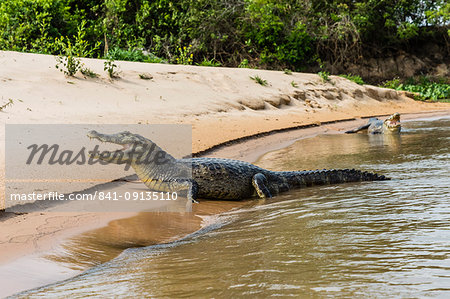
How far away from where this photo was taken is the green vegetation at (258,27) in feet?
71.2

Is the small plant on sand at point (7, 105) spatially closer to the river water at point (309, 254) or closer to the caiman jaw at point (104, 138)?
the caiman jaw at point (104, 138)

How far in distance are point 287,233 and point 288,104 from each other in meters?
12.0

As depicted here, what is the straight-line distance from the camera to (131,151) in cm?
577

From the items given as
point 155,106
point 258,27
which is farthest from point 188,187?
point 258,27

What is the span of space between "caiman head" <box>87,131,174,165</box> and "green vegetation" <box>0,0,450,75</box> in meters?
15.1

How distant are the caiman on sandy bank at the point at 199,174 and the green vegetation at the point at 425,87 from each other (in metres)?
17.5

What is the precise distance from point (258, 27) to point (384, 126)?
1276cm

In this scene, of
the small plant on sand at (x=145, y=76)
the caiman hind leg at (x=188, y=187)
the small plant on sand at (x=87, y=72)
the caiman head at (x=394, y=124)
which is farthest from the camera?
the small plant on sand at (x=145, y=76)

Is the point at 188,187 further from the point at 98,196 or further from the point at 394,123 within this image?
the point at 394,123

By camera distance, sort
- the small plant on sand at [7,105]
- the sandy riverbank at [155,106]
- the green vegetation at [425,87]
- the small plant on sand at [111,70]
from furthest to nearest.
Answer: the green vegetation at [425,87] < the small plant on sand at [111,70] < the small plant on sand at [7,105] < the sandy riverbank at [155,106]

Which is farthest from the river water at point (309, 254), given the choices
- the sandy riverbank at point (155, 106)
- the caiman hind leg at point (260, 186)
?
the sandy riverbank at point (155, 106)

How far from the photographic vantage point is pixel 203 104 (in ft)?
39.8

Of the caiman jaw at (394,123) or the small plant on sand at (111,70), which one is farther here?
the small plant on sand at (111,70)

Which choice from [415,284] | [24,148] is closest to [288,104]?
[24,148]
